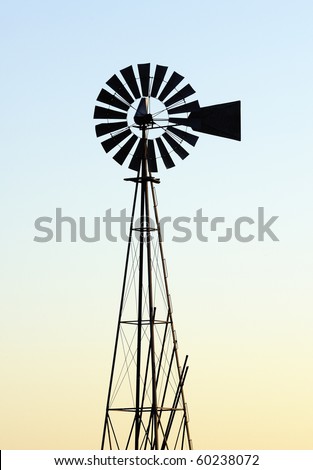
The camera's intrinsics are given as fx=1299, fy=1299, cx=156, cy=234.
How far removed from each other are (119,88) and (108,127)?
4.05 ft

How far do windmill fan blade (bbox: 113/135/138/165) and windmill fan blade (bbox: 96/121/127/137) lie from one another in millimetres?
477

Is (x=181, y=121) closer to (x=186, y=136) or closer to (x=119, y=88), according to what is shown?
(x=186, y=136)

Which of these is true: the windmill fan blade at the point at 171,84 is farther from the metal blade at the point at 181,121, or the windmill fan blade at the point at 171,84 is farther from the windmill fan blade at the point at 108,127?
the windmill fan blade at the point at 108,127

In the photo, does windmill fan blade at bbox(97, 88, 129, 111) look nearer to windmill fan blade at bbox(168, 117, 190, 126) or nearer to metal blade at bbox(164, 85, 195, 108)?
metal blade at bbox(164, 85, 195, 108)

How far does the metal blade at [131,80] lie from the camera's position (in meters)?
37.8

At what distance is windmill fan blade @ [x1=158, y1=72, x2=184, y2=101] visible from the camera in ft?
123

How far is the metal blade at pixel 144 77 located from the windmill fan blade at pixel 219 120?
4.91ft

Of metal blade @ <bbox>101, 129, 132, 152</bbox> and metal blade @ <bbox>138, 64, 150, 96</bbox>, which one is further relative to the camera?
metal blade @ <bbox>101, 129, 132, 152</bbox>

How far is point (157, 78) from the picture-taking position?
124 ft

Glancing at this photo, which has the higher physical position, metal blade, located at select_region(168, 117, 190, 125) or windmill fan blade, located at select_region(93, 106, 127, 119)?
windmill fan blade, located at select_region(93, 106, 127, 119)

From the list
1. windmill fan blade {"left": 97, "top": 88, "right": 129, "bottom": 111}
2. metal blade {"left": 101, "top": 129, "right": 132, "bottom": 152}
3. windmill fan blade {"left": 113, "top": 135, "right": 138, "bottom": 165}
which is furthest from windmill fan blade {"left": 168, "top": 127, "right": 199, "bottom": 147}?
windmill fan blade {"left": 97, "top": 88, "right": 129, "bottom": 111}
